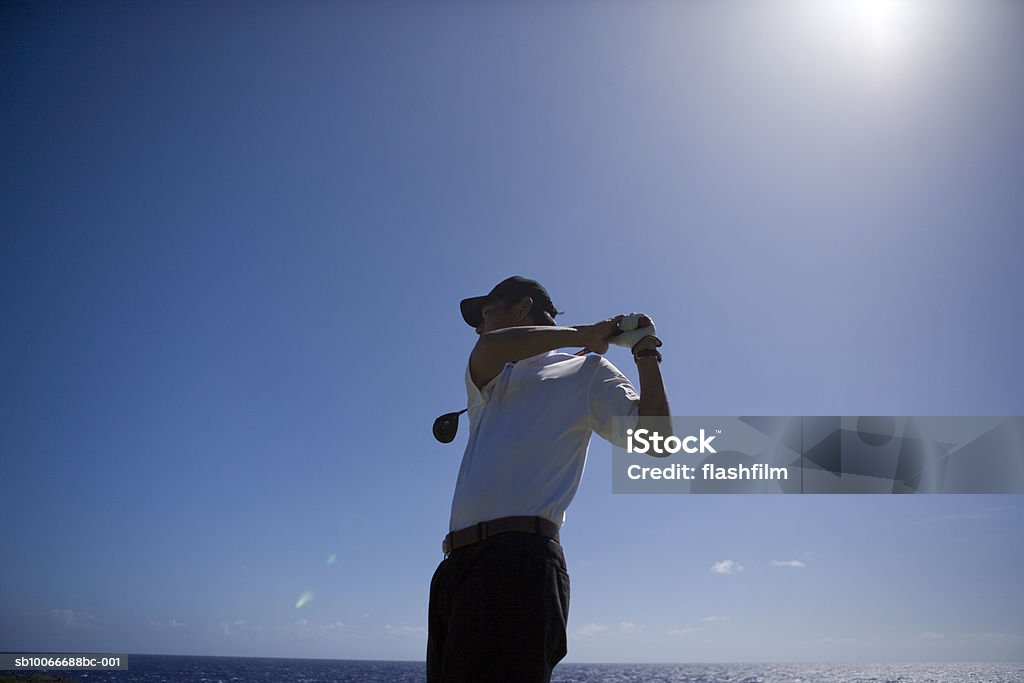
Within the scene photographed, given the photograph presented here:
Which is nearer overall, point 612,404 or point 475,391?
point 612,404

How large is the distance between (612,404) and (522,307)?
28.0 inches

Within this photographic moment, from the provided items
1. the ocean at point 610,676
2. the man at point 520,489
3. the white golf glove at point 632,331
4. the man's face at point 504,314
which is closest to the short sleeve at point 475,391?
the man at point 520,489

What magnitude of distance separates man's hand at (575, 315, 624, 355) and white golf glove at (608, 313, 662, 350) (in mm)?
21

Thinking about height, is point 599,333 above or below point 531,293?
below

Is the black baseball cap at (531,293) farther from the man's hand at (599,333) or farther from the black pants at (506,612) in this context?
the black pants at (506,612)

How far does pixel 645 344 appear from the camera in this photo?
7.38ft

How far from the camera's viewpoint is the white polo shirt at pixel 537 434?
2051mm

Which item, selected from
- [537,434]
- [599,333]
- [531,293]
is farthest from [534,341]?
[531,293]

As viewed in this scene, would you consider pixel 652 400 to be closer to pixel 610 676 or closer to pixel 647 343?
pixel 647 343

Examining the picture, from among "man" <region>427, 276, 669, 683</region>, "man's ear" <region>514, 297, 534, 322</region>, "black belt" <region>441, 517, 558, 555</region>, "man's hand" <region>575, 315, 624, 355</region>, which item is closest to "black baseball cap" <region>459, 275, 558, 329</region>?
"man's ear" <region>514, 297, 534, 322</region>

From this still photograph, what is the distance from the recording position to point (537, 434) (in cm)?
215

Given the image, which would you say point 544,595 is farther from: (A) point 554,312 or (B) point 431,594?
(A) point 554,312

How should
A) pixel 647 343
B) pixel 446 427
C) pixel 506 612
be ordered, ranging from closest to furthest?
pixel 506 612 → pixel 647 343 → pixel 446 427

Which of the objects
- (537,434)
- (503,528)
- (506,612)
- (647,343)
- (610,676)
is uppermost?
(647,343)
